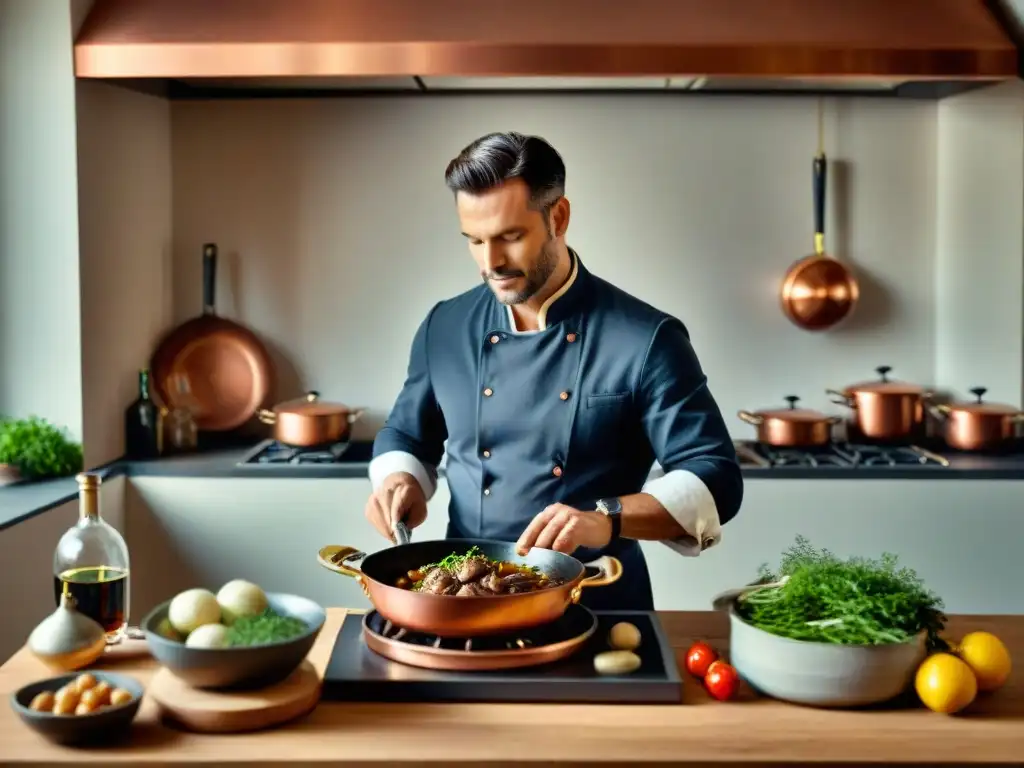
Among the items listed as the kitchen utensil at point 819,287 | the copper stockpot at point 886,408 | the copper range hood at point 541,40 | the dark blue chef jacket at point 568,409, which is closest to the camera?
the dark blue chef jacket at point 568,409

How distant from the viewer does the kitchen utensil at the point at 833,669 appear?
1489 mm

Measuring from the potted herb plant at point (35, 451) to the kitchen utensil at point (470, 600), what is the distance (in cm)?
152

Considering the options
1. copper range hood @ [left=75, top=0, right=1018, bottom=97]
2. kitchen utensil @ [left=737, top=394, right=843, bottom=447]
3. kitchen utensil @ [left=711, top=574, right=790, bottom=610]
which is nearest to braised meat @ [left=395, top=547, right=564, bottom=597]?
kitchen utensil @ [left=711, top=574, right=790, bottom=610]

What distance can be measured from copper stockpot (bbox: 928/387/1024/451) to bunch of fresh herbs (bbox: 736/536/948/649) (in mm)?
1876

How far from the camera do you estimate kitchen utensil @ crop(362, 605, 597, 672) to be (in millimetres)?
1559

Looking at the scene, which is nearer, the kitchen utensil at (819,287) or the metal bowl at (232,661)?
the metal bowl at (232,661)

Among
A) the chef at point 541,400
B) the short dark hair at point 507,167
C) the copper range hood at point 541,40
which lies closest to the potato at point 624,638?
the chef at point 541,400

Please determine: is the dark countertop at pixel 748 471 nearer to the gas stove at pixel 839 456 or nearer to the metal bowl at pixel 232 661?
the gas stove at pixel 839 456

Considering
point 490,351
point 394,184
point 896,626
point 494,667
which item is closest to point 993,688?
point 896,626

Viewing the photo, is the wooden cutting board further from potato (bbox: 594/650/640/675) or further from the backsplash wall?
the backsplash wall

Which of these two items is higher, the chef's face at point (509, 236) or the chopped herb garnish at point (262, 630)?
the chef's face at point (509, 236)

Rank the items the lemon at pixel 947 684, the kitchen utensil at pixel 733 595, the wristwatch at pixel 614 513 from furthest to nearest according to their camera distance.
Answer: the wristwatch at pixel 614 513
the kitchen utensil at pixel 733 595
the lemon at pixel 947 684

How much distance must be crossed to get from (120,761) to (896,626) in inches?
38.3

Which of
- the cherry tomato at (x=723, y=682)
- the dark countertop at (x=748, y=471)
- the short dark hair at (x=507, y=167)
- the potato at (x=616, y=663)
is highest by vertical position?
the short dark hair at (x=507, y=167)
